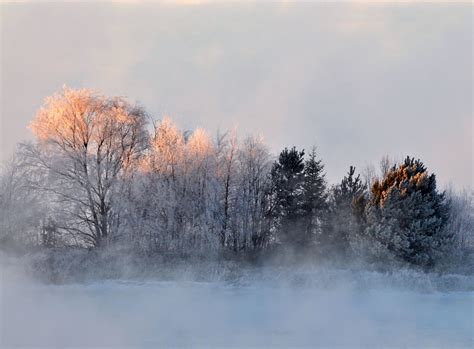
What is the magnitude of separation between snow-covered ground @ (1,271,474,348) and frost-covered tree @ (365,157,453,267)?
1.39m

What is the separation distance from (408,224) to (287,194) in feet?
22.1

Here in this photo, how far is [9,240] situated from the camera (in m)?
28.9

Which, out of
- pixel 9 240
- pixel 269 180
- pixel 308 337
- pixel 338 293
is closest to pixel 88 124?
pixel 9 240

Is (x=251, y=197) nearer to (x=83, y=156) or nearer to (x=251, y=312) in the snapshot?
(x=83, y=156)

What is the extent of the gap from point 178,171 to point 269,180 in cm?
530

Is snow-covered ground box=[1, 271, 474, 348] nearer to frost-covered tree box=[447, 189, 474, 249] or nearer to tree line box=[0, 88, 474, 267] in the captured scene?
tree line box=[0, 88, 474, 267]

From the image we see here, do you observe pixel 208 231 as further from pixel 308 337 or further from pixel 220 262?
pixel 308 337

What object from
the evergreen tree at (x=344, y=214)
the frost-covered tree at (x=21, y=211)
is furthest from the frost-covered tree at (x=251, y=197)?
the frost-covered tree at (x=21, y=211)

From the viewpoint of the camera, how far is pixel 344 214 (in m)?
27.3

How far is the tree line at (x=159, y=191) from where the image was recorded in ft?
90.7

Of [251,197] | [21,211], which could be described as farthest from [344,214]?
[21,211]

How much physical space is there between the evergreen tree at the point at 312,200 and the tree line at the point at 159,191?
0.06 metres

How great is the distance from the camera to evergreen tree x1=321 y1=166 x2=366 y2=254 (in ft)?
85.1

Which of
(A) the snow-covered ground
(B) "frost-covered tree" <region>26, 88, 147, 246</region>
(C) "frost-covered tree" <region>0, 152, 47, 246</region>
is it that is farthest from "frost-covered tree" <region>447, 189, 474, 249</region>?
(C) "frost-covered tree" <region>0, 152, 47, 246</region>
